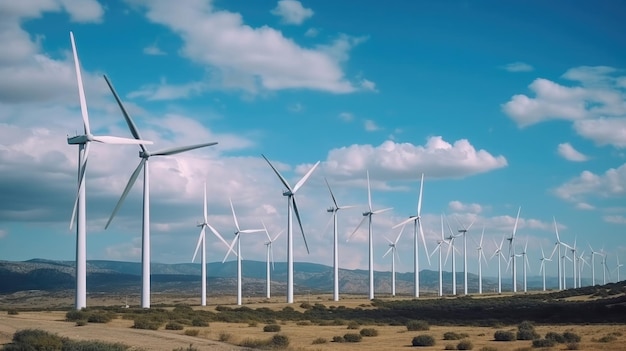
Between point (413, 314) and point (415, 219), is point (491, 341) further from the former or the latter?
point (415, 219)

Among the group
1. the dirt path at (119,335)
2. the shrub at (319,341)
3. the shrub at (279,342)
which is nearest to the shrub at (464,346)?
the shrub at (319,341)

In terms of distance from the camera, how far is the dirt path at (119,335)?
43.0m

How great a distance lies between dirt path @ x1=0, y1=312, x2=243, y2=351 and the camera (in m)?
43.0

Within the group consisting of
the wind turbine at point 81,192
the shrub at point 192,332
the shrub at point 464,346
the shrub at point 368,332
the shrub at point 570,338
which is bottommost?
the shrub at point 368,332

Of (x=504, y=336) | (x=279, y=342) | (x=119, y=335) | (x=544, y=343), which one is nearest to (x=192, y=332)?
(x=119, y=335)

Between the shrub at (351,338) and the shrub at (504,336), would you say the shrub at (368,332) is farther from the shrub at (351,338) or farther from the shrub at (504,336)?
the shrub at (504,336)

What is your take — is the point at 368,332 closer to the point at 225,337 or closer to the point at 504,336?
the point at 504,336

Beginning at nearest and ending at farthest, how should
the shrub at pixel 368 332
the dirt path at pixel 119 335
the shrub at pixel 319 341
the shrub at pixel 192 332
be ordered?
the dirt path at pixel 119 335 → the shrub at pixel 319 341 → the shrub at pixel 192 332 → the shrub at pixel 368 332

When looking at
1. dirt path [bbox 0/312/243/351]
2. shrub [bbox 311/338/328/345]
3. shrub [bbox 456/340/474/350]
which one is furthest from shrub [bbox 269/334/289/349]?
shrub [bbox 456/340/474/350]

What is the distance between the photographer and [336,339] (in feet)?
172

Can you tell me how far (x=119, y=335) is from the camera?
157ft

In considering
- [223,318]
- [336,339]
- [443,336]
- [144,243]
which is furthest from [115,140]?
[443,336]

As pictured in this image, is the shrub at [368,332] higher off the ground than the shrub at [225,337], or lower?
lower

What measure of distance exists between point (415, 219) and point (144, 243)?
7752 cm
